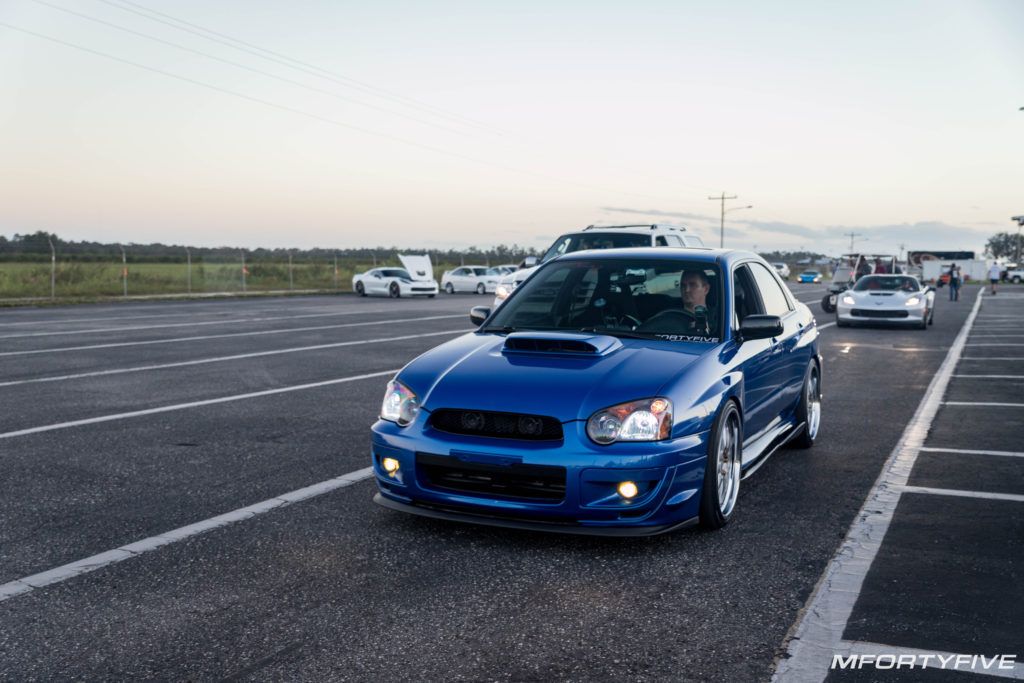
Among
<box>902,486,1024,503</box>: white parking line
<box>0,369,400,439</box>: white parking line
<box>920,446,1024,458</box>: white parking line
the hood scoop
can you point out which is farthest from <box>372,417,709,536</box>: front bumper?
<box>0,369,400,439</box>: white parking line

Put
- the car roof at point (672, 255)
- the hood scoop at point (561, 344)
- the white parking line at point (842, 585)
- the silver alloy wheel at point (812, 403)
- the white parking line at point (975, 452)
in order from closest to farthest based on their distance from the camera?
the white parking line at point (842, 585) → the hood scoop at point (561, 344) → the car roof at point (672, 255) → the white parking line at point (975, 452) → the silver alloy wheel at point (812, 403)

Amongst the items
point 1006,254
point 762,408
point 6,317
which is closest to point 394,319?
point 6,317

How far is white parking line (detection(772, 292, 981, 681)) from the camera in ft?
10.5

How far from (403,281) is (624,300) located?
3090 cm

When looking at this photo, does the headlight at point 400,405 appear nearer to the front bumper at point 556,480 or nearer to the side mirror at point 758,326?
the front bumper at point 556,480

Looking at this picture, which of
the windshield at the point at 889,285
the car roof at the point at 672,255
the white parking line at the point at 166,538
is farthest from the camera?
the windshield at the point at 889,285

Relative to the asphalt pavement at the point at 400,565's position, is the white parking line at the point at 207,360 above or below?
above

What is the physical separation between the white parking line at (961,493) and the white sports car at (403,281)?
101ft

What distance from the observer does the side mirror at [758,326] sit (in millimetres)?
5223

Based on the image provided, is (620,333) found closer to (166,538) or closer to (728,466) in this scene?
(728,466)

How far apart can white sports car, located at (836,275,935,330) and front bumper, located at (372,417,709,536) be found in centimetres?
1618

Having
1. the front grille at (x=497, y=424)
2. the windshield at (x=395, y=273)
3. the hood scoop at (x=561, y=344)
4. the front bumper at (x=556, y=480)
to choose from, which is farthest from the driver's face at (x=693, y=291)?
the windshield at (x=395, y=273)

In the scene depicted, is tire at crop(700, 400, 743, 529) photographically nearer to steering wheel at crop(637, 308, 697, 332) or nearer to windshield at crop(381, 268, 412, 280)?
steering wheel at crop(637, 308, 697, 332)

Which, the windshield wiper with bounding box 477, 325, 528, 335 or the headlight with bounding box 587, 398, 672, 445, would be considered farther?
the windshield wiper with bounding box 477, 325, 528, 335
